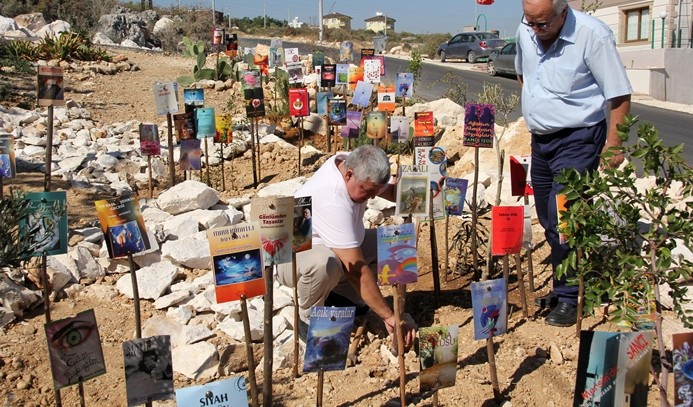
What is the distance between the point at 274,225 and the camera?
3084 mm

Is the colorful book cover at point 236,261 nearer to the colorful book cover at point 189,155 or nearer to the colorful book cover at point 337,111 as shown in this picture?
the colorful book cover at point 189,155

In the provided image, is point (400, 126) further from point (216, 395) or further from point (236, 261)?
point (216, 395)

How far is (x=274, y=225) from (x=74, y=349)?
2.95 ft

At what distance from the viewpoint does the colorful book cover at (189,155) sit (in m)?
6.92

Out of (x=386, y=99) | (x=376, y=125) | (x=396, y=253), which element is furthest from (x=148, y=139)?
(x=396, y=253)

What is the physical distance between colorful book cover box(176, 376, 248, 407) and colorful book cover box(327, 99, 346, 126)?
5.14 m

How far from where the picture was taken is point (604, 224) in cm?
243

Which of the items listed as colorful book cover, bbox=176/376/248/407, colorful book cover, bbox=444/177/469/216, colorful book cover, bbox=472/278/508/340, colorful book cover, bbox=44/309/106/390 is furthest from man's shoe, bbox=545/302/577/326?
colorful book cover, bbox=44/309/106/390

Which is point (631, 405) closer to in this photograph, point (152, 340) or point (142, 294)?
point (152, 340)

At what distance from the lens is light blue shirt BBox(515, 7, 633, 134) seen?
3.66 meters

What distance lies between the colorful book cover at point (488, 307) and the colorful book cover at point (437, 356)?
0.19 metres

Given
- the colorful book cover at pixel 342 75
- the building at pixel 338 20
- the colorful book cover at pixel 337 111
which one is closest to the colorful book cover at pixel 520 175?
the colorful book cover at pixel 337 111

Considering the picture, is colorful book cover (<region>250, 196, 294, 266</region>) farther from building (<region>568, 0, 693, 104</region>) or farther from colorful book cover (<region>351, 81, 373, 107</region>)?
building (<region>568, 0, 693, 104</region>)

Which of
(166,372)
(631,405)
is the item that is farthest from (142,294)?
(631,405)
